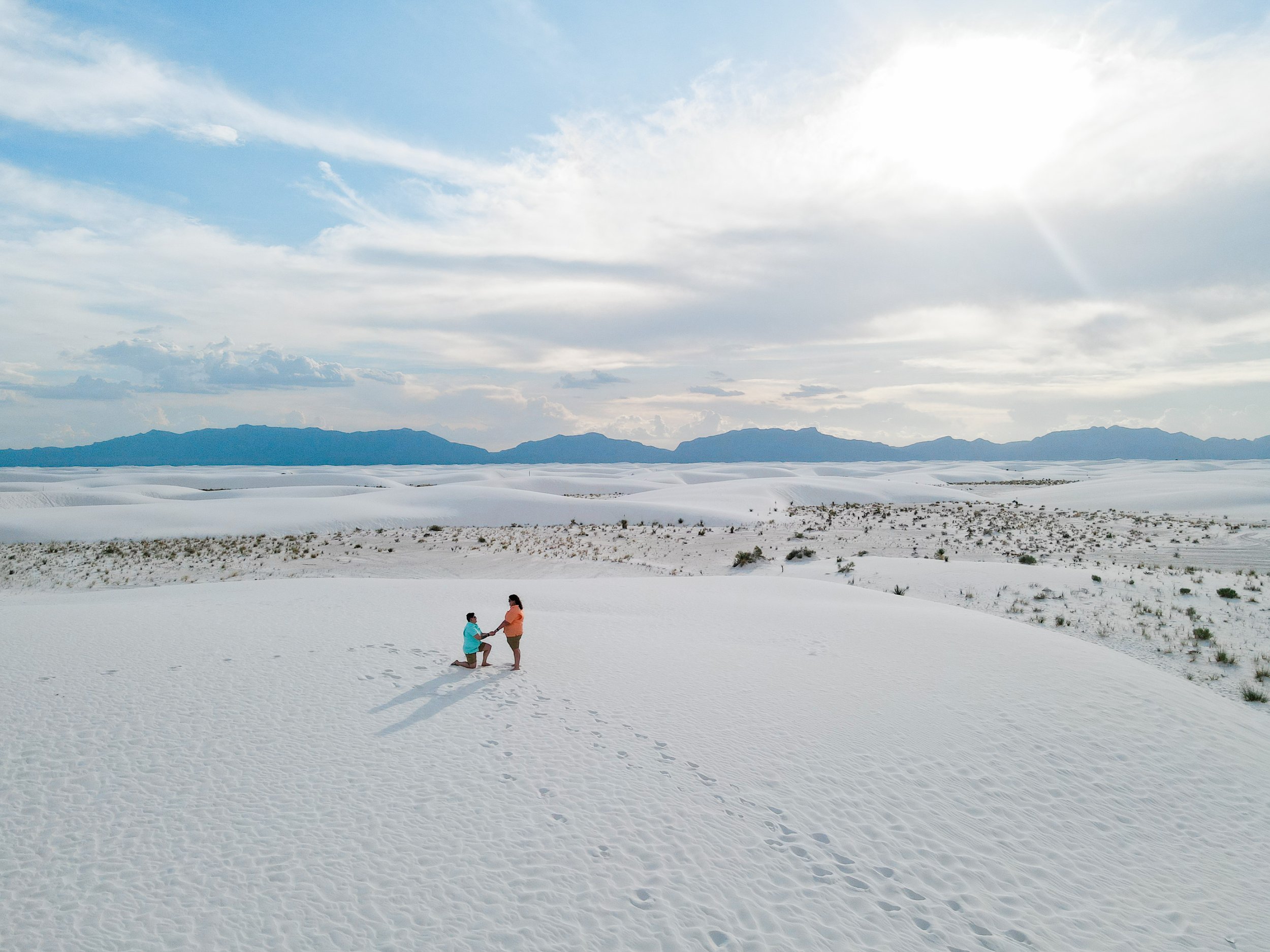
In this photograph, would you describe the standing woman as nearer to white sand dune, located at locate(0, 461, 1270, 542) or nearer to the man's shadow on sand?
the man's shadow on sand

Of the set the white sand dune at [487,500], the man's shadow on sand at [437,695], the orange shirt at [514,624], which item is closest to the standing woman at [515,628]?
the orange shirt at [514,624]

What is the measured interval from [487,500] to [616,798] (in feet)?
115

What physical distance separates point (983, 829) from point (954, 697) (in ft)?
9.75

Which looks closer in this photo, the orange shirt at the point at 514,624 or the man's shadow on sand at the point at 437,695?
the man's shadow on sand at the point at 437,695

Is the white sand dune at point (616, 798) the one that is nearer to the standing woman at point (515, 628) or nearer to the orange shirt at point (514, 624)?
the standing woman at point (515, 628)

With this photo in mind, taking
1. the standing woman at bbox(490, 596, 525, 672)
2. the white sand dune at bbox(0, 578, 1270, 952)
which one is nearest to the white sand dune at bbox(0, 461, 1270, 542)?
the white sand dune at bbox(0, 578, 1270, 952)

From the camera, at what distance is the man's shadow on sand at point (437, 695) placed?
7520 millimetres

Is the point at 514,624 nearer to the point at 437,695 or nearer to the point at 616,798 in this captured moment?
the point at 437,695

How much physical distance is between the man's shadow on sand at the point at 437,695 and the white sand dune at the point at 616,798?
5 centimetres

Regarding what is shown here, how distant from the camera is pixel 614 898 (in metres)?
4.70

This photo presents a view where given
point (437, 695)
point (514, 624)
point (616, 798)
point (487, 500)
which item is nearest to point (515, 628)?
point (514, 624)

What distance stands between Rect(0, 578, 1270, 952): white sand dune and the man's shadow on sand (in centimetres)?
5

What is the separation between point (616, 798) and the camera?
5.98 metres

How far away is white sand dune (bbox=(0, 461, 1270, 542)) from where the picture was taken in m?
32.0
